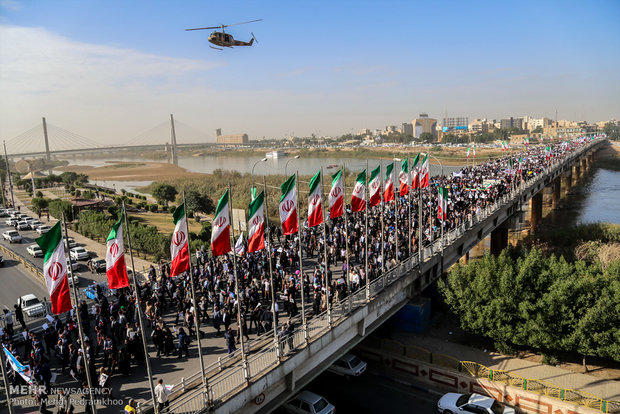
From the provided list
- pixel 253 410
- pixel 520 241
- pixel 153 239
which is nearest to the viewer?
pixel 253 410

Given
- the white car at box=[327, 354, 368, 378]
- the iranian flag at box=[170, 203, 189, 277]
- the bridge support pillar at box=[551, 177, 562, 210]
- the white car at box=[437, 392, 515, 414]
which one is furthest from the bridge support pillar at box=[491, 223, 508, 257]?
the bridge support pillar at box=[551, 177, 562, 210]

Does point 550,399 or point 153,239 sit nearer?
point 550,399

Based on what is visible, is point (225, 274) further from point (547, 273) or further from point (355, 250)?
point (547, 273)

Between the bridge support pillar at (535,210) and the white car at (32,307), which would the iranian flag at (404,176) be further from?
the bridge support pillar at (535,210)

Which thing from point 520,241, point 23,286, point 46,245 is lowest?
point 520,241

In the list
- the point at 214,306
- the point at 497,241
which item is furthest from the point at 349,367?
the point at 497,241

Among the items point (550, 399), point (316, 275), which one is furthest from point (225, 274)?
point (550, 399)

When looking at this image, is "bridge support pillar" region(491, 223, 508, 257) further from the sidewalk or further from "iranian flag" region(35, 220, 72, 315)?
"iranian flag" region(35, 220, 72, 315)

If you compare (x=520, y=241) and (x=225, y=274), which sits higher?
(x=225, y=274)
